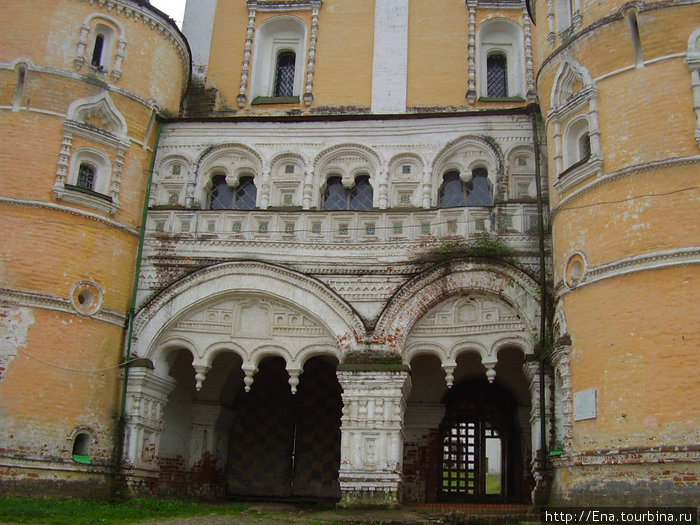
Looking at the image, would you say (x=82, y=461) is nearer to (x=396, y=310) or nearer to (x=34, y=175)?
(x=34, y=175)

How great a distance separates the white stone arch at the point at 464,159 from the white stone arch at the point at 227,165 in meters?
3.23

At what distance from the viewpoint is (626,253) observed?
37.2 ft

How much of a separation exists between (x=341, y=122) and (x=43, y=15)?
552 cm

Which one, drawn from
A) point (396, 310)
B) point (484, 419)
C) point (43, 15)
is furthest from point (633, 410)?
point (43, 15)

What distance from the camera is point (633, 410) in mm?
10633

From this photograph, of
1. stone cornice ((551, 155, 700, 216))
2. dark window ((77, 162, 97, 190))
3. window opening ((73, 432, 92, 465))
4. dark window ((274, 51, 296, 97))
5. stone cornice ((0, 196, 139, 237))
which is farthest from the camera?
dark window ((274, 51, 296, 97))

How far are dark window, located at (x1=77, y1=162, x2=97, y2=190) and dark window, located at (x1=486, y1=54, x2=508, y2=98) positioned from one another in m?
7.77

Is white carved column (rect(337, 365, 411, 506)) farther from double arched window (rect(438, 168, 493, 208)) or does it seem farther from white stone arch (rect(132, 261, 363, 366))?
double arched window (rect(438, 168, 493, 208))

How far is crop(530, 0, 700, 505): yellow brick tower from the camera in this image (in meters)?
10.4

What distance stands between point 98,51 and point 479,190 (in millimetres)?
7302

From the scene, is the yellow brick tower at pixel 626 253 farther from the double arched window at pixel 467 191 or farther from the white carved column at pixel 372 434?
the white carved column at pixel 372 434

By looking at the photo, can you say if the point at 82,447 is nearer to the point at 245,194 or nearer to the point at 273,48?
the point at 245,194

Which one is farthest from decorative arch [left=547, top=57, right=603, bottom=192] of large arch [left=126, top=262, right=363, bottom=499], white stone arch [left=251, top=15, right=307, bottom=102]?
white stone arch [left=251, top=15, right=307, bottom=102]

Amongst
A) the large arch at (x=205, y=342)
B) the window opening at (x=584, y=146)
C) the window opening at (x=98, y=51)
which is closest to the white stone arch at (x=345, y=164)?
the large arch at (x=205, y=342)
